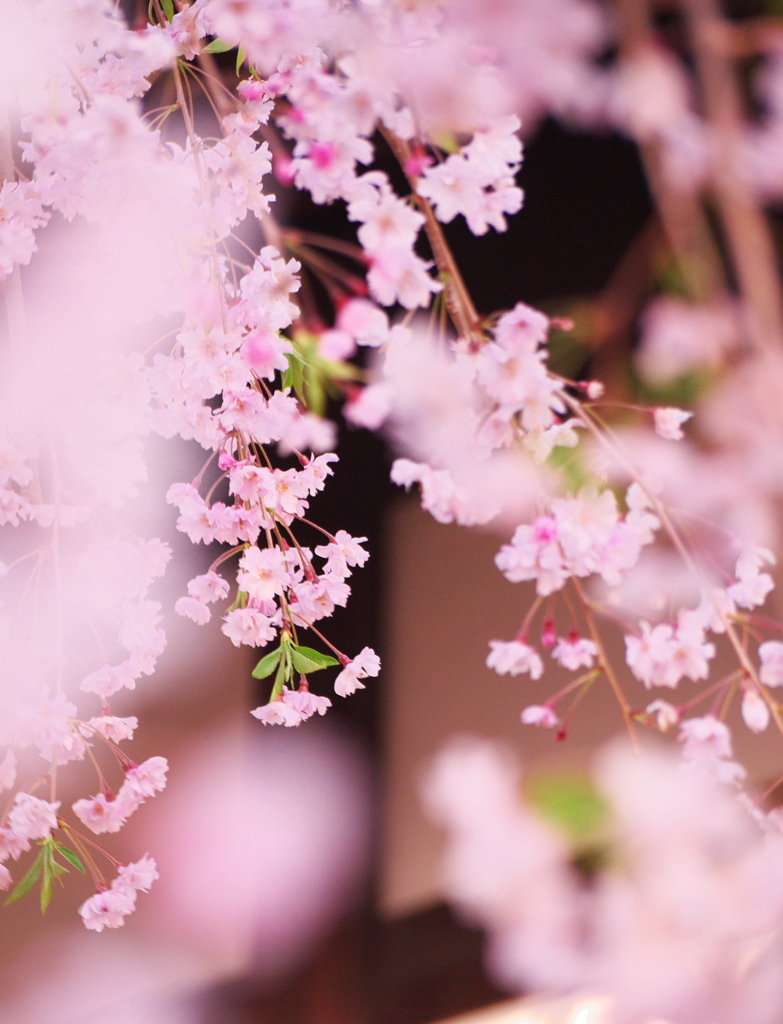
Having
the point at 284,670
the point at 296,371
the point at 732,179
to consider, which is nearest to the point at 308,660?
the point at 284,670

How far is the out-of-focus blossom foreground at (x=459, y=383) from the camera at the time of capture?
0.60m

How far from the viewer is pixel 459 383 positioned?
2.40 ft

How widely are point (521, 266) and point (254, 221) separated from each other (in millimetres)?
694

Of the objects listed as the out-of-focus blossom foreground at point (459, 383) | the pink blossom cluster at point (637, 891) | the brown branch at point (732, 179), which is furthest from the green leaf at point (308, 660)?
the brown branch at point (732, 179)

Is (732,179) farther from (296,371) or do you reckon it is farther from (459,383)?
(296,371)

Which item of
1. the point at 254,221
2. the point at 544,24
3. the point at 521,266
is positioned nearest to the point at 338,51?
the point at 544,24

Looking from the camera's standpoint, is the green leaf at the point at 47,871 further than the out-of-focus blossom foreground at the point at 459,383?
Yes

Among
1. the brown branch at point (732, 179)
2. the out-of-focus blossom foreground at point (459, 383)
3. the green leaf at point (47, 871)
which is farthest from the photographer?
the green leaf at point (47, 871)

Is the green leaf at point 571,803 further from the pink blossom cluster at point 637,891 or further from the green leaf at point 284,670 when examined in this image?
the green leaf at point 284,670

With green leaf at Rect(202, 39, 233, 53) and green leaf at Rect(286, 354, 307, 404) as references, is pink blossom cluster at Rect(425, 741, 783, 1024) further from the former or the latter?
green leaf at Rect(202, 39, 233, 53)

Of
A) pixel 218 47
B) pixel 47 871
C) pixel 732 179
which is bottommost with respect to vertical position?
pixel 47 871

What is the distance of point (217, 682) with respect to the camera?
1931mm

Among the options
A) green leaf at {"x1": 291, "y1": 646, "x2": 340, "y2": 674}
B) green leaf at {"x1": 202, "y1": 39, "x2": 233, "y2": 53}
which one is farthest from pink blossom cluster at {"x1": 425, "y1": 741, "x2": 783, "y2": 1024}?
green leaf at {"x1": 202, "y1": 39, "x2": 233, "y2": 53}

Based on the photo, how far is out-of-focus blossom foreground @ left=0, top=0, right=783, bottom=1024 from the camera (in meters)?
0.60
